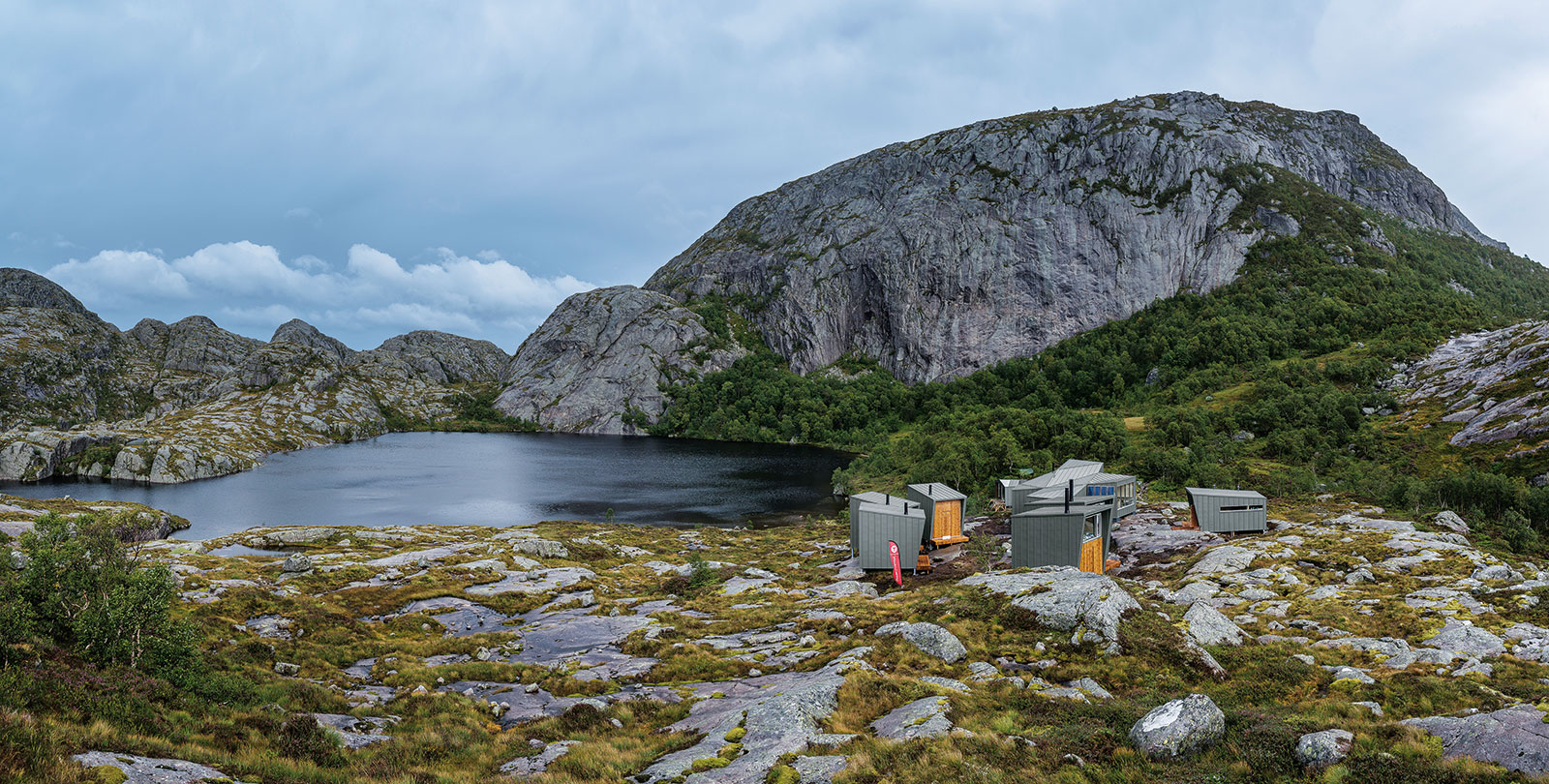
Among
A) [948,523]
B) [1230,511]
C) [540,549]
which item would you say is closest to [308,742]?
[540,549]

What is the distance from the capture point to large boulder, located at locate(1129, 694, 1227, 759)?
12.9 metres

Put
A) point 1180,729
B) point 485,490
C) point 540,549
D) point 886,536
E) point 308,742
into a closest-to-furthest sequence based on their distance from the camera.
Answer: point 1180,729 < point 308,742 < point 886,536 < point 540,549 < point 485,490

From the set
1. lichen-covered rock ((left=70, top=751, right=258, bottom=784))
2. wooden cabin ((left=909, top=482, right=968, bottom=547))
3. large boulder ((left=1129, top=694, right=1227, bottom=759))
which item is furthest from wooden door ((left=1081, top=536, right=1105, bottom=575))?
lichen-covered rock ((left=70, top=751, right=258, bottom=784))

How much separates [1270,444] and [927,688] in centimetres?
11004

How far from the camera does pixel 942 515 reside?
183 ft

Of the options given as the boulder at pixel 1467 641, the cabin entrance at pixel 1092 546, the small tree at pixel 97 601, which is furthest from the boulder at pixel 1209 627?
the small tree at pixel 97 601

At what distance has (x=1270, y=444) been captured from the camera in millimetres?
99250

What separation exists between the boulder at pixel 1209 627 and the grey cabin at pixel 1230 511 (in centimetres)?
3391

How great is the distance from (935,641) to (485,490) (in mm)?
112748

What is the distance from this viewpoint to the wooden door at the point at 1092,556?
41.9m

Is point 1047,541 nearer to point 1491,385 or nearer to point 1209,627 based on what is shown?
point 1209,627

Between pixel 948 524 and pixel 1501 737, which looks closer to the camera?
pixel 1501 737

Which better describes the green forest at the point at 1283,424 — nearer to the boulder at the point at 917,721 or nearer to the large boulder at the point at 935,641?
the large boulder at the point at 935,641

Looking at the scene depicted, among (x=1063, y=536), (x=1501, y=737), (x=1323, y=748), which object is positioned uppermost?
(x=1501, y=737)
